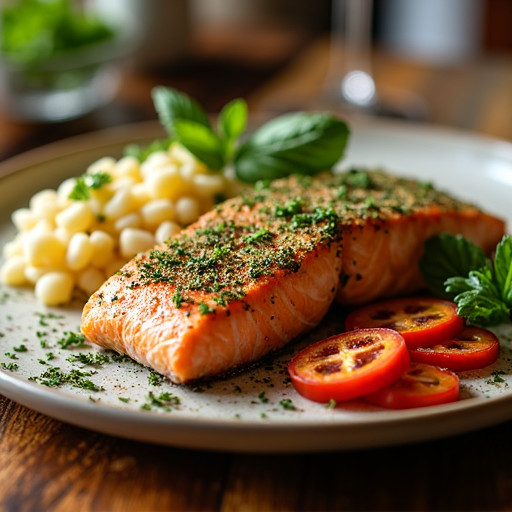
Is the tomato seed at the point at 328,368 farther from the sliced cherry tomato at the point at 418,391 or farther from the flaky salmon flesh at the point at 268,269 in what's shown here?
the flaky salmon flesh at the point at 268,269

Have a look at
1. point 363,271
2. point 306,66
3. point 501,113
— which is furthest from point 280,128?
point 306,66

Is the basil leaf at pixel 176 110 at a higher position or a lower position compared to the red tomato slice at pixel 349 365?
higher

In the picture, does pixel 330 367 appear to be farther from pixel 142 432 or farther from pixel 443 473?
pixel 142 432

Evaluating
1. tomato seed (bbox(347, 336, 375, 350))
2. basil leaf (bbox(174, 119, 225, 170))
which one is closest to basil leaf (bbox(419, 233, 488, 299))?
tomato seed (bbox(347, 336, 375, 350))

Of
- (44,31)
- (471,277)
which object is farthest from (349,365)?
(44,31)

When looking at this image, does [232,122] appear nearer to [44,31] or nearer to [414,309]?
[414,309]

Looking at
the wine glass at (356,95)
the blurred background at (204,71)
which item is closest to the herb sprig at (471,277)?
the blurred background at (204,71)

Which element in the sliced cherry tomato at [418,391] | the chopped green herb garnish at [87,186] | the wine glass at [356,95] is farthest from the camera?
the wine glass at [356,95]
